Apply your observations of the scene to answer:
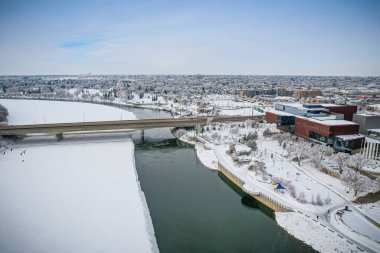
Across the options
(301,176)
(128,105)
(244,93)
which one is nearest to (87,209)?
(301,176)

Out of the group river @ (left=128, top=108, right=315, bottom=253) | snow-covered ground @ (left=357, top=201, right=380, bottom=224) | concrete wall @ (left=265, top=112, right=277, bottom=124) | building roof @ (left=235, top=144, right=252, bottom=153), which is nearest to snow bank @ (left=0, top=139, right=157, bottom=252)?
river @ (left=128, top=108, right=315, bottom=253)

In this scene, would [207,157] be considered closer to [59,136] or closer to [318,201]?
[318,201]

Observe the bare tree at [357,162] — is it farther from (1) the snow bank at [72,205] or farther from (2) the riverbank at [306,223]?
(1) the snow bank at [72,205]

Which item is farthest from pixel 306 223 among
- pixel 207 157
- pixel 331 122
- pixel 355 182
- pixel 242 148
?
pixel 331 122

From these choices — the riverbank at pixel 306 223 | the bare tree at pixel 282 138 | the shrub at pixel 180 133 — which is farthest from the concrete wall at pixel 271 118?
the riverbank at pixel 306 223

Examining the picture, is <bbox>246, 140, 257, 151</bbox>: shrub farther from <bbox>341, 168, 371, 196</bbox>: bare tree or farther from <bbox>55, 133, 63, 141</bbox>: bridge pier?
<bbox>55, 133, 63, 141</bbox>: bridge pier

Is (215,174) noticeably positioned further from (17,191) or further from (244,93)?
(244,93)
